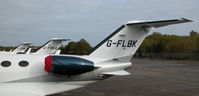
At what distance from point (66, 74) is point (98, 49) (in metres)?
1.47

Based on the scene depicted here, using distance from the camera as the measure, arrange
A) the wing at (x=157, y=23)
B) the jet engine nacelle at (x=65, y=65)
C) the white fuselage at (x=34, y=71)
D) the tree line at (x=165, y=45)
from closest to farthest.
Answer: the wing at (x=157, y=23)
the jet engine nacelle at (x=65, y=65)
the white fuselage at (x=34, y=71)
the tree line at (x=165, y=45)

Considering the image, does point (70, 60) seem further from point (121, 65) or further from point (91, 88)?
point (91, 88)

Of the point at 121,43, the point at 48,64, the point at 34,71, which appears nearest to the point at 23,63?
the point at 34,71

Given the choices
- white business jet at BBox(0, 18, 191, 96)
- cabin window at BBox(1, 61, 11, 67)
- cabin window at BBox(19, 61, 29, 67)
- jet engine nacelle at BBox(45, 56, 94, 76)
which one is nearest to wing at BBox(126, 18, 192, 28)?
white business jet at BBox(0, 18, 191, 96)

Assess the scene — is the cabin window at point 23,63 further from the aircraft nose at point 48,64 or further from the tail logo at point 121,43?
the tail logo at point 121,43

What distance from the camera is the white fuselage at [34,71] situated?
23.0ft

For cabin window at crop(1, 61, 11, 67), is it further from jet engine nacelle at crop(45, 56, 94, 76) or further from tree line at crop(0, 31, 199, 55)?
tree line at crop(0, 31, 199, 55)

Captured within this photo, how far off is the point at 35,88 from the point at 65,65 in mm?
1183

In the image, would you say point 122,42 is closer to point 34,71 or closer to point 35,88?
point 34,71

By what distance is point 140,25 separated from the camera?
762 cm

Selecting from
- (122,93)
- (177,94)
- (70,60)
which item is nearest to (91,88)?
(122,93)

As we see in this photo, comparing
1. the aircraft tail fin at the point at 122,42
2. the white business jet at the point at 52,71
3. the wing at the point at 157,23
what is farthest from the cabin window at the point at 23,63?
the wing at the point at 157,23

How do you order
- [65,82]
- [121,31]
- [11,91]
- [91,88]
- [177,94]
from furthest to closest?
[91,88] < [177,94] < [121,31] < [65,82] < [11,91]

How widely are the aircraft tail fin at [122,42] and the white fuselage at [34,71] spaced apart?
18.2 inches
